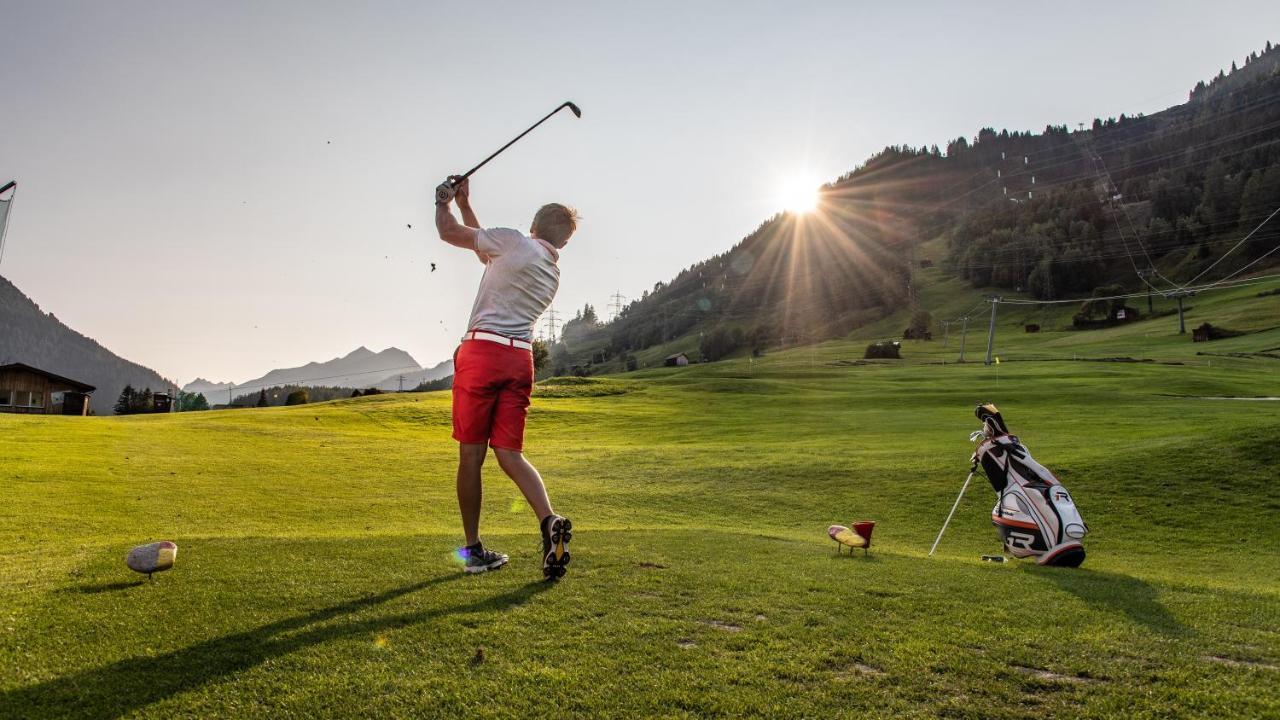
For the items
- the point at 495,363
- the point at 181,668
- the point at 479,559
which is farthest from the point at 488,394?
the point at 181,668

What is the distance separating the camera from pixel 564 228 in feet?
21.2

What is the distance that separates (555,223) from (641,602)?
3.48 metres

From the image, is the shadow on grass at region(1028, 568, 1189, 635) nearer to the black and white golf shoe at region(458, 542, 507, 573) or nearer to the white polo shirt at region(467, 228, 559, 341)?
the black and white golf shoe at region(458, 542, 507, 573)

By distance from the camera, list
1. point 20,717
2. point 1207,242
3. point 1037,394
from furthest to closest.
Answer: point 1207,242, point 1037,394, point 20,717

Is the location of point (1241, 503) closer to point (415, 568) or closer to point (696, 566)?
point (696, 566)

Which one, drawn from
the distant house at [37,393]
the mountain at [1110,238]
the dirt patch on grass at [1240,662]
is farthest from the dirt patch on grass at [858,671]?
the mountain at [1110,238]

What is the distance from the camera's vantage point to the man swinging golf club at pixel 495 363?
5.68 meters

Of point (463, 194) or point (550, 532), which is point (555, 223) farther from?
point (550, 532)

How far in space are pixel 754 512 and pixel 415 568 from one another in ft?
32.4

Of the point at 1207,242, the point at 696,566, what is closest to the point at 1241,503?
the point at 696,566

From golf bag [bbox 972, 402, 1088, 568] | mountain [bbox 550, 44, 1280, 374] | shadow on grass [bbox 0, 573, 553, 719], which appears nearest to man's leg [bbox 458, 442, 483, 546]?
shadow on grass [bbox 0, 573, 553, 719]

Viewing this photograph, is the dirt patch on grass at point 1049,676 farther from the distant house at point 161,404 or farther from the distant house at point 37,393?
the distant house at point 161,404

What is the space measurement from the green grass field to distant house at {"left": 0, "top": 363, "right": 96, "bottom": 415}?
55.8m

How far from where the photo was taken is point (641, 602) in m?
4.70
